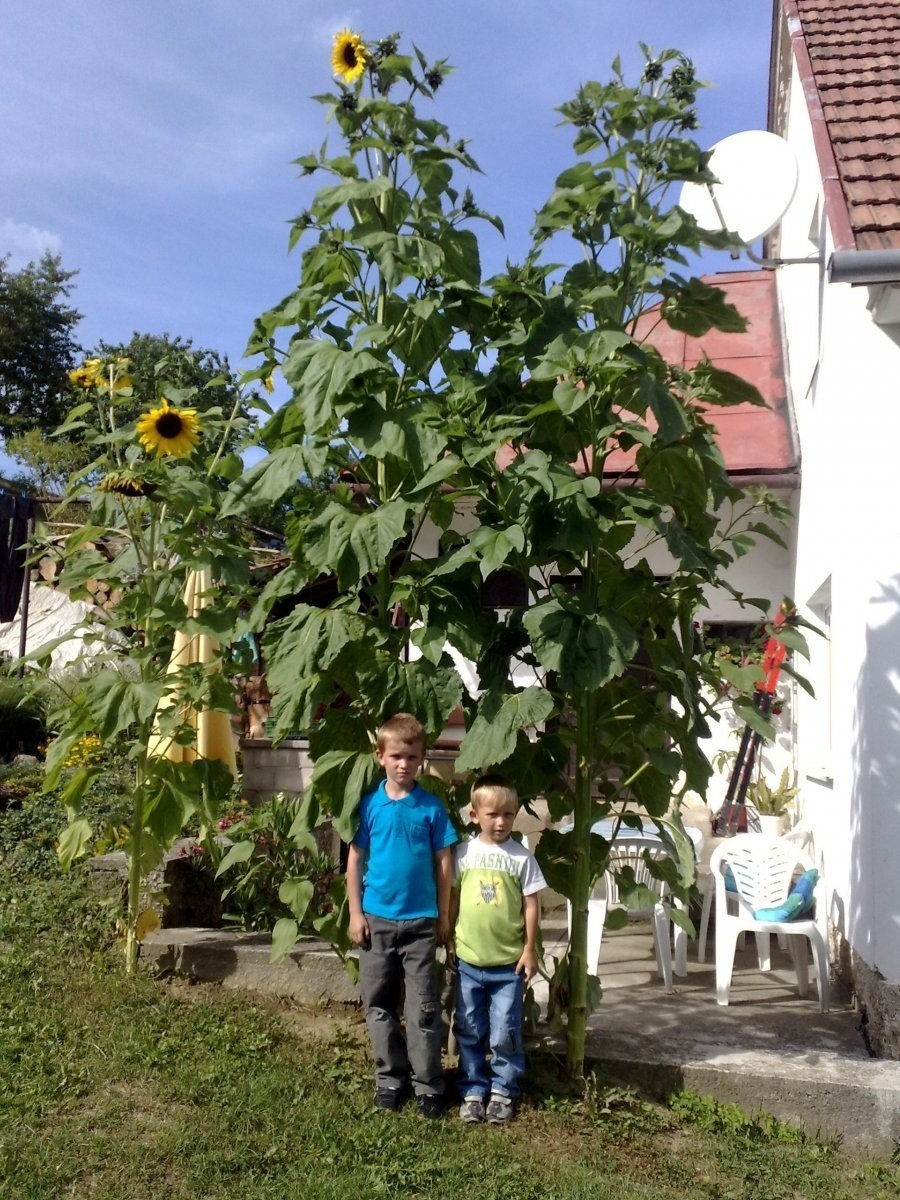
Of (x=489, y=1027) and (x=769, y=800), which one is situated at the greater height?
(x=769, y=800)

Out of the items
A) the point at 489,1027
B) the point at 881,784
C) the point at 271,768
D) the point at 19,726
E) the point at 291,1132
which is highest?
the point at 19,726

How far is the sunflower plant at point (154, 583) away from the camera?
13.6 ft

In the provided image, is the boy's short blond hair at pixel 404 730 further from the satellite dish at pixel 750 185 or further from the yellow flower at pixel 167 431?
the satellite dish at pixel 750 185

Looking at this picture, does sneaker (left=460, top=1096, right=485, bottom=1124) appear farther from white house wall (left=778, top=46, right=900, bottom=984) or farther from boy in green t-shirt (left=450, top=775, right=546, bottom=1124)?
white house wall (left=778, top=46, right=900, bottom=984)

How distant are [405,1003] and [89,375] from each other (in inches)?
106

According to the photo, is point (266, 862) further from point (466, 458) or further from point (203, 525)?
point (466, 458)

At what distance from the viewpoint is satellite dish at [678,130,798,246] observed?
18.8ft

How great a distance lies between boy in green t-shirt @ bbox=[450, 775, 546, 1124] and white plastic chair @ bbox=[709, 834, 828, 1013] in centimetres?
155

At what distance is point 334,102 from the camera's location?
3.46m

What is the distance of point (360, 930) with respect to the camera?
3633 mm

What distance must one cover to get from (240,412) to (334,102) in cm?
144

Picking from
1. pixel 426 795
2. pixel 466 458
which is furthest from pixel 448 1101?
pixel 466 458

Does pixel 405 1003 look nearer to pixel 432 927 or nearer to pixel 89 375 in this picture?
pixel 432 927

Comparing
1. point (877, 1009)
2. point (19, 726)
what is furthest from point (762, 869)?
point (19, 726)
